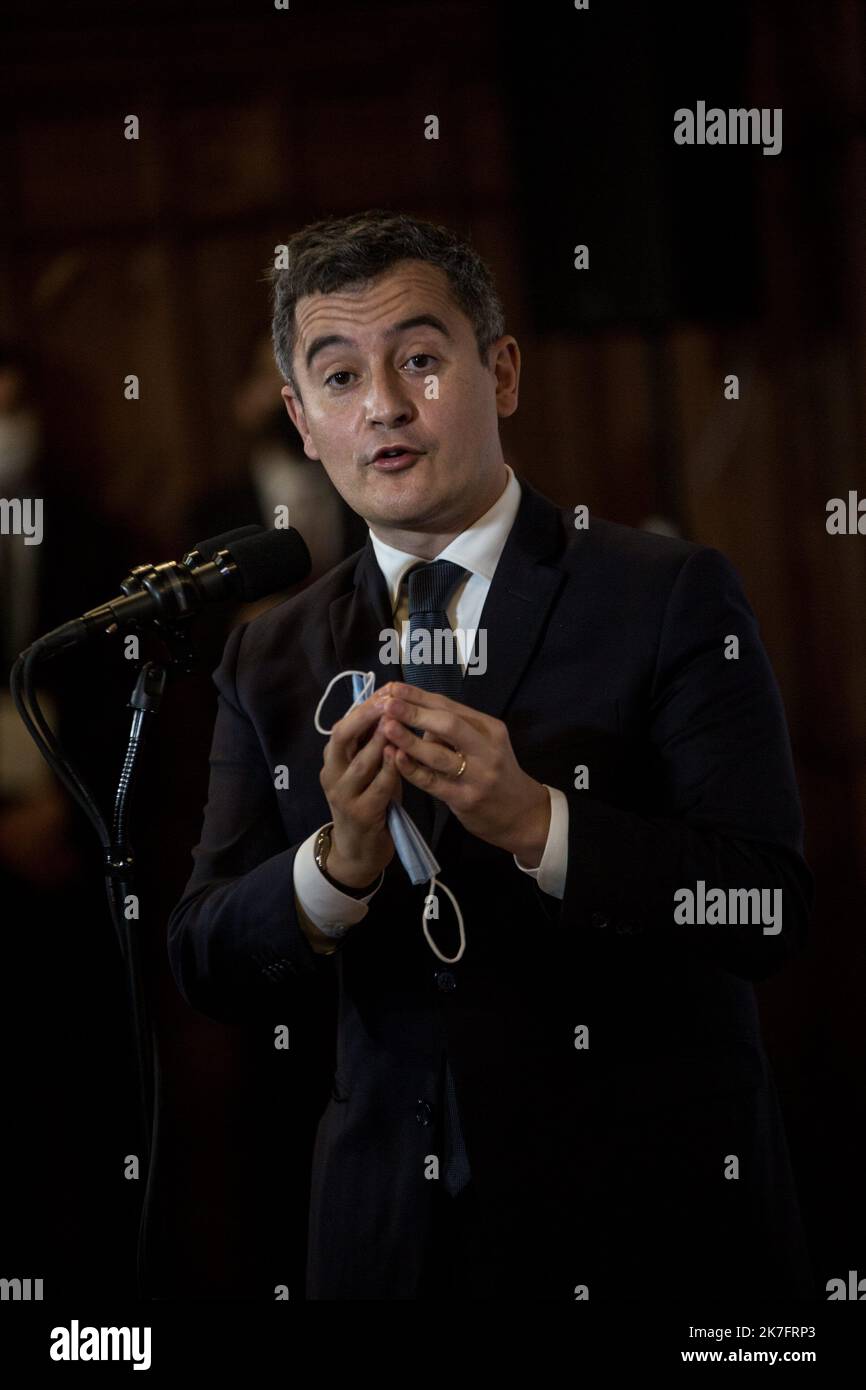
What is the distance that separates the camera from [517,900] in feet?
5.41

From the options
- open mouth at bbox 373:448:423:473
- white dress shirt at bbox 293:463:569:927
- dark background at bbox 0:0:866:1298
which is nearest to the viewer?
white dress shirt at bbox 293:463:569:927

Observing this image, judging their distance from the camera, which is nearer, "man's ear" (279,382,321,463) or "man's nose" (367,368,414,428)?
"man's nose" (367,368,414,428)

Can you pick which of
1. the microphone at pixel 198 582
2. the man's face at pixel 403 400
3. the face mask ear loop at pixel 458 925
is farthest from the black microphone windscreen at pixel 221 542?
the face mask ear loop at pixel 458 925

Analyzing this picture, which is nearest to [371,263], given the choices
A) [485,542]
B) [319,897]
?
[485,542]

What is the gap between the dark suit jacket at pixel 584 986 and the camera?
1.58m

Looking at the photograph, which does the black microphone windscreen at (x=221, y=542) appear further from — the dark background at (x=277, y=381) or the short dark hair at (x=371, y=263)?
the dark background at (x=277, y=381)

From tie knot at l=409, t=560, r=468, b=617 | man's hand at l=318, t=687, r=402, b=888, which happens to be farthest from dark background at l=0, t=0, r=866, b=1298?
man's hand at l=318, t=687, r=402, b=888

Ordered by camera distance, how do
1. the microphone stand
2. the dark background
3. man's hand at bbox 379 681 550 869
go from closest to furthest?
man's hand at bbox 379 681 550 869 < the microphone stand < the dark background

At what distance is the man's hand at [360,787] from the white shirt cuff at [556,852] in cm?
18

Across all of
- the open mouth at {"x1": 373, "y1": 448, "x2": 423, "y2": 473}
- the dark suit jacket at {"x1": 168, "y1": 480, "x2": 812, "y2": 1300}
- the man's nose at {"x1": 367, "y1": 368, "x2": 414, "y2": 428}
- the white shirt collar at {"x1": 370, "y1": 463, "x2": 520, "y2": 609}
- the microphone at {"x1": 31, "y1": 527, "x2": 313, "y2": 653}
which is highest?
the man's nose at {"x1": 367, "y1": 368, "x2": 414, "y2": 428}

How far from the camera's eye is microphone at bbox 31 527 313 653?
4.60 ft

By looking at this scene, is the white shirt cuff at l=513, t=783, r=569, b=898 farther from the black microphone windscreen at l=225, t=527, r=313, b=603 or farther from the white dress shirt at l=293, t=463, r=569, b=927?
the black microphone windscreen at l=225, t=527, r=313, b=603

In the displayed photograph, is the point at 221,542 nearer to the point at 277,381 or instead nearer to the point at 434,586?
the point at 434,586
